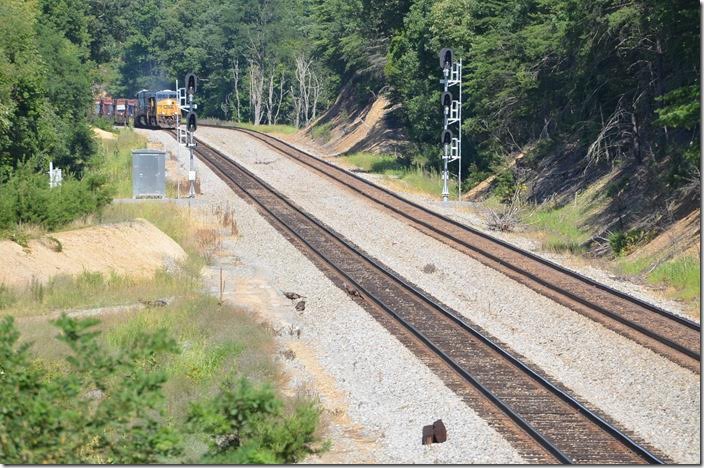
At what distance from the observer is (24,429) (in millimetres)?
9758

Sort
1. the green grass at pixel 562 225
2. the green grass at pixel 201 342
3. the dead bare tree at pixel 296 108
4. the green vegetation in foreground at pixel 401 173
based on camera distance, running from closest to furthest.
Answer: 1. the green grass at pixel 201 342
2. the green grass at pixel 562 225
3. the green vegetation in foreground at pixel 401 173
4. the dead bare tree at pixel 296 108

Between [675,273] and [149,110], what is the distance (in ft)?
179

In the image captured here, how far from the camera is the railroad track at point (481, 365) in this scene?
13.1 metres

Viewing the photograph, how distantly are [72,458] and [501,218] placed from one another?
82.3ft

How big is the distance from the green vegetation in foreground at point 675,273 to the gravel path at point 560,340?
3.12m

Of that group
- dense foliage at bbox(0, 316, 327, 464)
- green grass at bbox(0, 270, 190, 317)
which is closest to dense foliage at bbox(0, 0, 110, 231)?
green grass at bbox(0, 270, 190, 317)

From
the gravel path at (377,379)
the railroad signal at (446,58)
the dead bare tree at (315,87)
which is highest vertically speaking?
the dead bare tree at (315,87)

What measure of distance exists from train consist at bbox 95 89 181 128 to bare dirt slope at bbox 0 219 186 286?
129 ft

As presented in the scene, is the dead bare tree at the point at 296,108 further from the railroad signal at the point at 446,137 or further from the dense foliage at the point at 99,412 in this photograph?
the dense foliage at the point at 99,412

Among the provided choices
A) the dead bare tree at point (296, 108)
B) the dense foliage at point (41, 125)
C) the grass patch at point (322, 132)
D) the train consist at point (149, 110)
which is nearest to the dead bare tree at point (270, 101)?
the dead bare tree at point (296, 108)

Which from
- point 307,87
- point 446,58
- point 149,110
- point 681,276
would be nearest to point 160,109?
point 149,110

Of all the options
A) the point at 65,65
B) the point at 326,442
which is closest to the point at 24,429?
the point at 326,442

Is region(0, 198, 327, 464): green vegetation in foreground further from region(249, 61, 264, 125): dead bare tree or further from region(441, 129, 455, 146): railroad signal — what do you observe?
region(249, 61, 264, 125): dead bare tree

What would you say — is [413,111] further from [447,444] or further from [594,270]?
[447,444]
